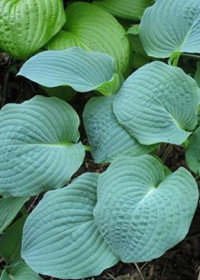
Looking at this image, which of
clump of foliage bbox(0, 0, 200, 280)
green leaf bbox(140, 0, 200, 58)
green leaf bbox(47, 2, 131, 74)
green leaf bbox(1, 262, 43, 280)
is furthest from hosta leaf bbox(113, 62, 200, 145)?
green leaf bbox(1, 262, 43, 280)

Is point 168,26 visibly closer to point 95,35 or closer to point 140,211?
point 95,35

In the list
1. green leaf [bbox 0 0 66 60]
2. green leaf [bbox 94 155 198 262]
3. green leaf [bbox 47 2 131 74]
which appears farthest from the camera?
green leaf [bbox 47 2 131 74]

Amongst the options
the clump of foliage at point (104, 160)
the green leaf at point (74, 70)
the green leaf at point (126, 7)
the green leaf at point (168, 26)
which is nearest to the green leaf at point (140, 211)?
the clump of foliage at point (104, 160)

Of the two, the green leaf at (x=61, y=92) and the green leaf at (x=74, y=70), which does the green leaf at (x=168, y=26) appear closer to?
the green leaf at (x=74, y=70)

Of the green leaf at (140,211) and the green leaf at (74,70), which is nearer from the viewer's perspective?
the green leaf at (140,211)

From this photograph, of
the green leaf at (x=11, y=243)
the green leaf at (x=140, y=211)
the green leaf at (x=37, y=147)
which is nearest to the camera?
the green leaf at (x=140, y=211)

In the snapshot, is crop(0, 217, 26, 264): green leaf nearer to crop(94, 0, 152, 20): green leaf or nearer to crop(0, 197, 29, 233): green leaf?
crop(0, 197, 29, 233): green leaf

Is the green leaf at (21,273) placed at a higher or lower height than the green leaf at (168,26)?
lower
